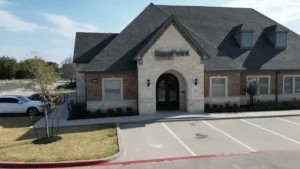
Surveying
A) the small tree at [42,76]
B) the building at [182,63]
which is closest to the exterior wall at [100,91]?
the building at [182,63]

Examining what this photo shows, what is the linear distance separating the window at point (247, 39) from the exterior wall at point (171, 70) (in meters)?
7.19

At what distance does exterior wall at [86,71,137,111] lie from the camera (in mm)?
18094

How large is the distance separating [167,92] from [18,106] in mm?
11952

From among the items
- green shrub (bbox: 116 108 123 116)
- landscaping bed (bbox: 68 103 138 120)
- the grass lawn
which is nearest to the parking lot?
the grass lawn

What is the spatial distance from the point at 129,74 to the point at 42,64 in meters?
7.71

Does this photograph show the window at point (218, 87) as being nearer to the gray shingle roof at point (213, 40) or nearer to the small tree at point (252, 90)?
the gray shingle roof at point (213, 40)

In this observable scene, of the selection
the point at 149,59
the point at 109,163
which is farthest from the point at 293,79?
the point at 109,163

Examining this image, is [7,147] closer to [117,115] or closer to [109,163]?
[109,163]

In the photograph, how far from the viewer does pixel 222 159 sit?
944 centimetres

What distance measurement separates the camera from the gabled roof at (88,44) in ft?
70.8

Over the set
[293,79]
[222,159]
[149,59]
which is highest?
[149,59]

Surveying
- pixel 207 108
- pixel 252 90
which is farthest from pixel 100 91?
pixel 252 90

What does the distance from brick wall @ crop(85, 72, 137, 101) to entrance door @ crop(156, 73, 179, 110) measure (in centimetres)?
213

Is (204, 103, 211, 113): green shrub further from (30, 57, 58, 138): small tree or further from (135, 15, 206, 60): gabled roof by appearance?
(30, 57, 58, 138): small tree
